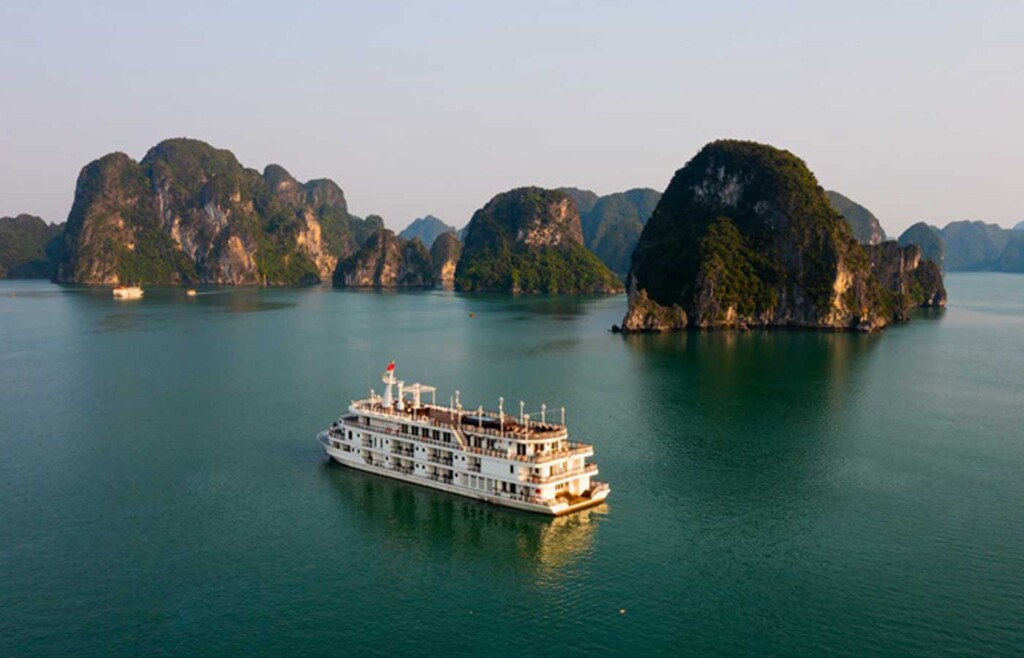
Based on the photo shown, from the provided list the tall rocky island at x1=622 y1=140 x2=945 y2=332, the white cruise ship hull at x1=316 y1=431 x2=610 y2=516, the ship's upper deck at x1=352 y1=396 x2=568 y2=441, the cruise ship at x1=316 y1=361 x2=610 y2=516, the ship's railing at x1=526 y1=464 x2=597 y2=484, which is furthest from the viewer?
the tall rocky island at x1=622 y1=140 x2=945 y2=332

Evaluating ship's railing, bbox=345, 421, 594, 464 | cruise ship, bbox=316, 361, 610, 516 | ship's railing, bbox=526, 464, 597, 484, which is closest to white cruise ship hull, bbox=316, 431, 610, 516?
cruise ship, bbox=316, 361, 610, 516

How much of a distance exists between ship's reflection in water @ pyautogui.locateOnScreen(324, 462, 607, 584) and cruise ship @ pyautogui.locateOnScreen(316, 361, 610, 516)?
99 cm

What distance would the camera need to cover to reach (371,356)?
132250 mm

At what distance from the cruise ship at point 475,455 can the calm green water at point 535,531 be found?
1471 mm

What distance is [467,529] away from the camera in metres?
53.4

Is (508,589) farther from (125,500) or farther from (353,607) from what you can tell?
(125,500)

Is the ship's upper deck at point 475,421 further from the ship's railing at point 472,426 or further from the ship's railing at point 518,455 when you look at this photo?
the ship's railing at point 518,455

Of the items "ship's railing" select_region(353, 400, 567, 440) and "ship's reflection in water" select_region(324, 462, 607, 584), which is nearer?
"ship's reflection in water" select_region(324, 462, 607, 584)

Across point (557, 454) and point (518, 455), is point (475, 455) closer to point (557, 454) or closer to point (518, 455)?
point (518, 455)

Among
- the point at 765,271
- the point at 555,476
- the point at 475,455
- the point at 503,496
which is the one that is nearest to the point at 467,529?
the point at 503,496

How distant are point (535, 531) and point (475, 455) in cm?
770

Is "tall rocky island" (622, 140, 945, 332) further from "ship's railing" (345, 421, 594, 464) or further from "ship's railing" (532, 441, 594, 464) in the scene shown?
"ship's railing" (532, 441, 594, 464)

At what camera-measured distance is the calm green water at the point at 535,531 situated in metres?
40.7

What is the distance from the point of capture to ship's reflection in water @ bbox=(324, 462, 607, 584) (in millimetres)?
49031
